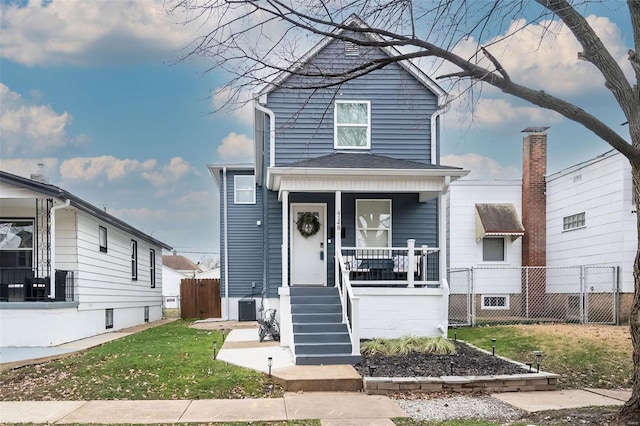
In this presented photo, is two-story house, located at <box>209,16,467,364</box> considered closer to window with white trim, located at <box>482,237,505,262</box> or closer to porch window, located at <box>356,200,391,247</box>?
porch window, located at <box>356,200,391,247</box>

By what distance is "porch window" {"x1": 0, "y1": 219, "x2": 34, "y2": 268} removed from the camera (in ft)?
41.2

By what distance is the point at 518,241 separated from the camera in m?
17.3

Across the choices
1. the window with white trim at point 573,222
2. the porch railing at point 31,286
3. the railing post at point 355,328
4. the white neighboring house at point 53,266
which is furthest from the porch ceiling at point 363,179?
the window with white trim at point 573,222

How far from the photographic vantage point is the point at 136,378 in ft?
25.2

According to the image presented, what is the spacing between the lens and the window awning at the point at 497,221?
1641 centimetres

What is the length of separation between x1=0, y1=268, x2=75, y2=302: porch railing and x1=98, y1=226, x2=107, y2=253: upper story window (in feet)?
7.31

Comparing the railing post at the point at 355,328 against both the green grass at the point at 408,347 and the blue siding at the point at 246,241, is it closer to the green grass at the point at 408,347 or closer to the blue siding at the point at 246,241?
the green grass at the point at 408,347

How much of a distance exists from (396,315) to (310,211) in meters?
3.49

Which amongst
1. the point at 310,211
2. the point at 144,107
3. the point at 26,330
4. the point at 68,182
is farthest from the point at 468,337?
the point at 68,182

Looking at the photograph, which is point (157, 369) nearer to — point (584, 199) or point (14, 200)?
point (14, 200)

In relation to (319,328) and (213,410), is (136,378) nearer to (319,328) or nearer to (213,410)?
(213,410)

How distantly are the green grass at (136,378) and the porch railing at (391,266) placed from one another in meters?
3.80

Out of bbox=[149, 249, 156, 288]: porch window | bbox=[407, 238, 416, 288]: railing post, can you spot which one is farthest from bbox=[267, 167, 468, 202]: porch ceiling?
bbox=[149, 249, 156, 288]: porch window

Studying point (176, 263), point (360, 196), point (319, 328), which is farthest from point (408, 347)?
point (176, 263)
